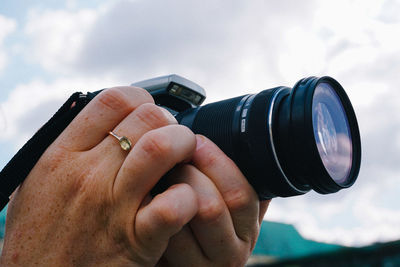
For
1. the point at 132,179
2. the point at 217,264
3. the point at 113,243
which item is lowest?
the point at 217,264

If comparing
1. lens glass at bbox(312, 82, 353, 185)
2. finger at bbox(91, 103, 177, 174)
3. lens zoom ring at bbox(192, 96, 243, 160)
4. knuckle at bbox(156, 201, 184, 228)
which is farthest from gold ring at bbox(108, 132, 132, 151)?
lens glass at bbox(312, 82, 353, 185)

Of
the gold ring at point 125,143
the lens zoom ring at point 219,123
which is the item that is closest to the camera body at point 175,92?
the lens zoom ring at point 219,123

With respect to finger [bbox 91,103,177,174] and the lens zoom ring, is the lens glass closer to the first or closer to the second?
the lens zoom ring

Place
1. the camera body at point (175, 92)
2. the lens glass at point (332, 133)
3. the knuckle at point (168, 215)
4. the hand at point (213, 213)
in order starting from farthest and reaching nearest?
the camera body at point (175, 92), the lens glass at point (332, 133), the hand at point (213, 213), the knuckle at point (168, 215)

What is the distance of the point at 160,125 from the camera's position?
77 centimetres

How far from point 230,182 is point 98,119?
27 centimetres

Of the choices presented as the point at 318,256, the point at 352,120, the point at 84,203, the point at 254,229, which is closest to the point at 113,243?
the point at 84,203

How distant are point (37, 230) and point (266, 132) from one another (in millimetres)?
477

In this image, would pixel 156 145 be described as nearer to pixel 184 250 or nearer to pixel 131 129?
pixel 131 129

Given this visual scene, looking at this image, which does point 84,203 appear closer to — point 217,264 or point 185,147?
point 185,147

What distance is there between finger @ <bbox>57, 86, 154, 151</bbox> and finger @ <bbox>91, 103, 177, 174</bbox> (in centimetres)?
2

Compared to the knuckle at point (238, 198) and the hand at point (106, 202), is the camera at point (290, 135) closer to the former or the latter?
the knuckle at point (238, 198)

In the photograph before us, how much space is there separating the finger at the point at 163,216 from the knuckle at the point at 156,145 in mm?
63

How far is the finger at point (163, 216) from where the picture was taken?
672mm
